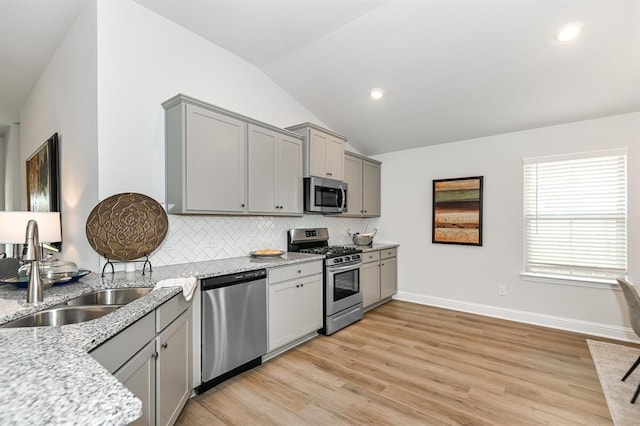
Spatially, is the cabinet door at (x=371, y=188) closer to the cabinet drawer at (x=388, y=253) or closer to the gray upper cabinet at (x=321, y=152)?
the cabinet drawer at (x=388, y=253)

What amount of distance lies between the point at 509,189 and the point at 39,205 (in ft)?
19.3

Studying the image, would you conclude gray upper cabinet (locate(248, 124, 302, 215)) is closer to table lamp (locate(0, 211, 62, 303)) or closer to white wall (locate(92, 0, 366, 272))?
white wall (locate(92, 0, 366, 272))

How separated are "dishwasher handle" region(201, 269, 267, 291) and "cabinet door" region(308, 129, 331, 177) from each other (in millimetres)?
1508

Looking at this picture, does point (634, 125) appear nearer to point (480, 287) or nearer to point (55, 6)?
point (480, 287)

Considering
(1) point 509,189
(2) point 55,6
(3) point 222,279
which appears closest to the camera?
(3) point 222,279

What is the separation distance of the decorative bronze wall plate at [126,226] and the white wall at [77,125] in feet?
0.76

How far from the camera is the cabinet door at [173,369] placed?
5.76ft

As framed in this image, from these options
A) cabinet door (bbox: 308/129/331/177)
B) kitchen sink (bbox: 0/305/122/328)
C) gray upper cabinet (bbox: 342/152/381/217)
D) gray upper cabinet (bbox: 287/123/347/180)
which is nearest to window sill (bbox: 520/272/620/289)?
gray upper cabinet (bbox: 342/152/381/217)

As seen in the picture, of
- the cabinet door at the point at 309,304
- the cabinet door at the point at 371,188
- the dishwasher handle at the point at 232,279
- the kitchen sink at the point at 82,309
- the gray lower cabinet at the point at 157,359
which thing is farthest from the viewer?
the cabinet door at the point at 371,188

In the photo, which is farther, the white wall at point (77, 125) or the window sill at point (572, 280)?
the window sill at point (572, 280)

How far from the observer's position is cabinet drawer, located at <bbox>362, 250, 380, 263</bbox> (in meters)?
4.31

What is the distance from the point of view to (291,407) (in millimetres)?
2246

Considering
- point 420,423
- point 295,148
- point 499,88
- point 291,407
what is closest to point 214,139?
point 295,148

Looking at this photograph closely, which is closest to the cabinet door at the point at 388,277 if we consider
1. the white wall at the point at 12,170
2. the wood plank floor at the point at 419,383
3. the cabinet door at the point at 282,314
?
the wood plank floor at the point at 419,383
